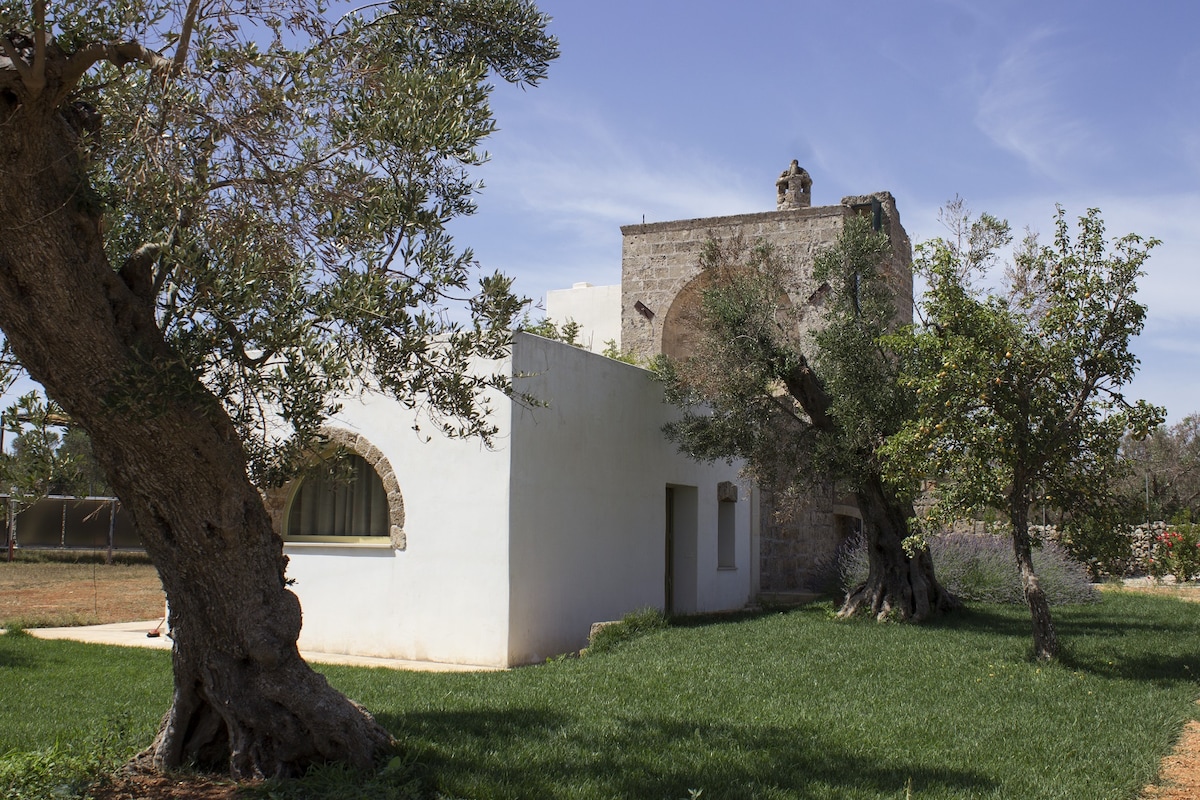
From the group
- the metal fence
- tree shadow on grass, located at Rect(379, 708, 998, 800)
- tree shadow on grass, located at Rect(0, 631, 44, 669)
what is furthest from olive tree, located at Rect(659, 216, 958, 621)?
the metal fence

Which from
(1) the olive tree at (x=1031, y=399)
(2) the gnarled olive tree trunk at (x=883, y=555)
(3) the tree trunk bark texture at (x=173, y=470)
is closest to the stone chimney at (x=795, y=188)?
(2) the gnarled olive tree trunk at (x=883, y=555)

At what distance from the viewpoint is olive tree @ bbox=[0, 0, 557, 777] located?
4215mm

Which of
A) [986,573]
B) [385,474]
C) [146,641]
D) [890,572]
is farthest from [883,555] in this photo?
[146,641]

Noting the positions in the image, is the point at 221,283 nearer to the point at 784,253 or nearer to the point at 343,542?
the point at 343,542

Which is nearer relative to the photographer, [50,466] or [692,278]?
[50,466]

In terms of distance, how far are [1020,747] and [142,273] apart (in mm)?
5417

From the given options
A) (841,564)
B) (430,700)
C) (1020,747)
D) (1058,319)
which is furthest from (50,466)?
(841,564)

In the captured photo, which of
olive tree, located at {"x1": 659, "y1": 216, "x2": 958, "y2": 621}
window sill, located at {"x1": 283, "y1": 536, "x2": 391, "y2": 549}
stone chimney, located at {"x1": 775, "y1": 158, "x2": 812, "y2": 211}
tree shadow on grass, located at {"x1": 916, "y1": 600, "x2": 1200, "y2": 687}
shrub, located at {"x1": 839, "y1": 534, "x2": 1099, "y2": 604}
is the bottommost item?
tree shadow on grass, located at {"x1": 916, "y1": 600, "x2": 1200, "y2": 687}

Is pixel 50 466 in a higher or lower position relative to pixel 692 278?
lower

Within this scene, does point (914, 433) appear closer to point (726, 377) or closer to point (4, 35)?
point (726, 377)

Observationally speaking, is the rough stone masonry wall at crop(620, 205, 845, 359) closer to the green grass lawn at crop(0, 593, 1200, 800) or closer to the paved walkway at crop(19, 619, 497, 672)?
the green grass lawn at crop(0, 593, 1200, 800)

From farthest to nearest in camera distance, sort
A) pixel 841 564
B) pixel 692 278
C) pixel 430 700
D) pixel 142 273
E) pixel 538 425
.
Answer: pixel 692 278 < pixel 841 564 < pixel 538 425 < pixel 430 700 < pixel 142 273

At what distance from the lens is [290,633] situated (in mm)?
4840

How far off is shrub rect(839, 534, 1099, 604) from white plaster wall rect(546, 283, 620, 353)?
9590 millimetres
